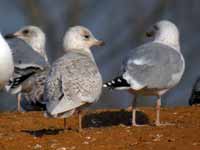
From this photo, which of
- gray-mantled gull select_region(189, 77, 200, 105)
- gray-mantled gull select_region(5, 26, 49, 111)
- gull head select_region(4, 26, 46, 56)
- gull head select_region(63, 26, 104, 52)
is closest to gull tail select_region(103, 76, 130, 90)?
gull head select_region(63, 26, 104, 52)

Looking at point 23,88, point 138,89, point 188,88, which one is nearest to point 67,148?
point 138,89

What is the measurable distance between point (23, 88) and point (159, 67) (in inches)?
119

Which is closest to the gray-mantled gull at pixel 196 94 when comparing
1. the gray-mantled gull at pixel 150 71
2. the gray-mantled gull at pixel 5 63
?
the gray-mantled gull at pixel 150 71

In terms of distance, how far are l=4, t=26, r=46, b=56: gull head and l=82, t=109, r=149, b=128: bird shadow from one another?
2.69 m

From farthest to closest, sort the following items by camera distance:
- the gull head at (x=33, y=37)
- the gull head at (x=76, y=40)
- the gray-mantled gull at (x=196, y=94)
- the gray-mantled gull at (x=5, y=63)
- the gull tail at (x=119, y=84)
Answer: the gull head at (x=33, y=37), the gray-mantled gull at (x=196, y=94), the gull head at (x=76, y=40), the gull tail at (x=119, y=84), the gray-mantled gull at (x=5, y=63)

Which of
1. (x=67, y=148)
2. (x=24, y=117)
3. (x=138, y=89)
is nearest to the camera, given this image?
(x=67, y=148)

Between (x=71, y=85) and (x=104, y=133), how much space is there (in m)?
0.52

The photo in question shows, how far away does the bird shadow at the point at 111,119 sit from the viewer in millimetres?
10648

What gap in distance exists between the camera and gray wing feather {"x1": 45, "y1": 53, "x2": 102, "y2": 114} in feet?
29.3

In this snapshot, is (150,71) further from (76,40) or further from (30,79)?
(30,79)

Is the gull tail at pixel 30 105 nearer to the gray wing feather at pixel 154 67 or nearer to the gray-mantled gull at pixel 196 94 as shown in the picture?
the gray-mantled gull at pixel 196 94

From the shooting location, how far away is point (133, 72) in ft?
32.2

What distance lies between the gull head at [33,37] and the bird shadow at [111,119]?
269 cm

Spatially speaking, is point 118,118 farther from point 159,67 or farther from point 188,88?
point 188,88
